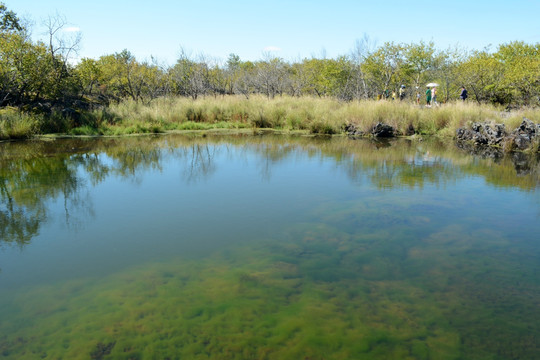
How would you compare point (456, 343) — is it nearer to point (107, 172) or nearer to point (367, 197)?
point (367, 197)

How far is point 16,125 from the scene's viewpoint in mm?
12969

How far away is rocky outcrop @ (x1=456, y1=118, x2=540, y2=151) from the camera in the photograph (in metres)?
11.5

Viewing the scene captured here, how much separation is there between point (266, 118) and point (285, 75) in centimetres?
1928

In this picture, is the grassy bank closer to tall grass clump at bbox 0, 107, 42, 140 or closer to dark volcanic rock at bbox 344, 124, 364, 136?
tall grass clump at bbox 0, 107, 42, 140

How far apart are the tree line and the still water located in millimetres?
9049

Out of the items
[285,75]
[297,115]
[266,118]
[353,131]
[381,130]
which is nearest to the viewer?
[381,130]

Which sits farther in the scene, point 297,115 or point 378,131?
point 297,115

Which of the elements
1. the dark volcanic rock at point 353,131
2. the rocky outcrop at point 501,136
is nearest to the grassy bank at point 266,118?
the dark volcanic rock at point 353,131

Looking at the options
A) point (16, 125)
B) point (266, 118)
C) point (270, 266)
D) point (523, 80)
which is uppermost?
point (523, 80)

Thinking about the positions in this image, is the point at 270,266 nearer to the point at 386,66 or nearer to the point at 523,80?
the point at 523,80

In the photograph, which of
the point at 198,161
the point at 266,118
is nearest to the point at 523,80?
the point at 266,118

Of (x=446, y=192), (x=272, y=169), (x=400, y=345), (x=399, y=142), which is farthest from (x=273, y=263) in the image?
(x=399, y=142)

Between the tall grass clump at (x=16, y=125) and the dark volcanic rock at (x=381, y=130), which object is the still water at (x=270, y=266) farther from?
the dark volcanic rock at (x=381, y=130)

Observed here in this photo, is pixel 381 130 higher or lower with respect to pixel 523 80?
lower
